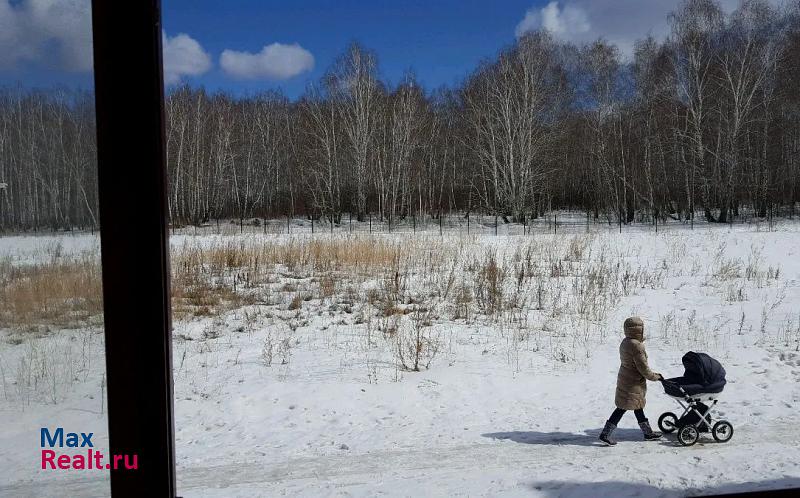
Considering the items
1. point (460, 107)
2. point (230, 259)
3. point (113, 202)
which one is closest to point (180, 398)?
point (113, 202)

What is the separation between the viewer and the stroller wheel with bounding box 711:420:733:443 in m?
2.66

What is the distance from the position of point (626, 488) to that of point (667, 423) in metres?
0.74

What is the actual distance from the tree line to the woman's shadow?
921 centimetres

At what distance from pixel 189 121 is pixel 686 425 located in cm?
1693

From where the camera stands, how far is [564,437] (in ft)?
9.27

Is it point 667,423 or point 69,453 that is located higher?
point 69,453

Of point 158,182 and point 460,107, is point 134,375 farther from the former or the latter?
point 460,107

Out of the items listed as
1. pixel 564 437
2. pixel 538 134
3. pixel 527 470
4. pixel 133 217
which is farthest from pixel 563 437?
pixel 538 134

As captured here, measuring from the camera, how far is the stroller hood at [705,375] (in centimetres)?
268

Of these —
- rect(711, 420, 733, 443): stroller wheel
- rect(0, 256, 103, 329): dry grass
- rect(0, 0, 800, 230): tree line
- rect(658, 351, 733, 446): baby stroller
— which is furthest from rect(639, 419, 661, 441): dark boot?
rect(0, 0, 800, 230): tree line

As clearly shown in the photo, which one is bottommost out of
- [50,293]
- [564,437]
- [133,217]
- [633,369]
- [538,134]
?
[564,437]

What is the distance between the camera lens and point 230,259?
7559mm

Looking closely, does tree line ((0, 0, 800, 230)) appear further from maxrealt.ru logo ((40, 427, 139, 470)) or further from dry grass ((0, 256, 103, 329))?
maxrealt.ru logo ((40, 427, 139, 470))

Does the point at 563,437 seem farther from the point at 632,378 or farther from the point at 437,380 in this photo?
the point at 437,380
